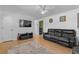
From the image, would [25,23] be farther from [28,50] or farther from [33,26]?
[28,50]

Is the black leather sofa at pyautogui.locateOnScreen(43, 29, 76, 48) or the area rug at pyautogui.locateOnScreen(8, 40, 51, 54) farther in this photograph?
the black leather sofa at pyautogui.locateOnScreen(43, 29, 76, 48)

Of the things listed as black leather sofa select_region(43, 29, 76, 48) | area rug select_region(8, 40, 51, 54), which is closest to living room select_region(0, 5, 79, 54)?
black leather sofa select_region(43, 29, 76, 48)

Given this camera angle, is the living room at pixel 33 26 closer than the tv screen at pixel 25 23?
Yes

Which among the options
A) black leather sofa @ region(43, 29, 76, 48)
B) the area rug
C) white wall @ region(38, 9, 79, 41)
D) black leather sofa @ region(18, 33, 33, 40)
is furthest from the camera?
black leather sofa @ region(18, 33, 33, 40)

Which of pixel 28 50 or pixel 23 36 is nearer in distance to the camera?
pixel 28 50

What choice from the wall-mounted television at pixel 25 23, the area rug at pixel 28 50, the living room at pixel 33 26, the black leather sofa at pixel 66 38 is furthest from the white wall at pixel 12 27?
the black leather sofa at pixel 66 38

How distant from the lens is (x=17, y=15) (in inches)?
233

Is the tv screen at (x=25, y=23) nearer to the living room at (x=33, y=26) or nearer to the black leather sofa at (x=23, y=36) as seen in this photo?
the living room at (x=33, y=26)

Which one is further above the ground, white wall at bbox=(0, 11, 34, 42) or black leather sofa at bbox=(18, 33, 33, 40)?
white wall at bbox=(0, 11, 34, 42)

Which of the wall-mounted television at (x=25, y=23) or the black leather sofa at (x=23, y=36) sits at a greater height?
the wall-mounted television at (x=25, y=23)

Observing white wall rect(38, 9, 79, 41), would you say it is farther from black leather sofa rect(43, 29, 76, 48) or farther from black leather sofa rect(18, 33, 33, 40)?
black leather sofa rect(18, 33, 33, 40)

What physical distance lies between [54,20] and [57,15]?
1.85 feet

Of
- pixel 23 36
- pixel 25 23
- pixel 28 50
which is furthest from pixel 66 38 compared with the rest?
pixel 23 36

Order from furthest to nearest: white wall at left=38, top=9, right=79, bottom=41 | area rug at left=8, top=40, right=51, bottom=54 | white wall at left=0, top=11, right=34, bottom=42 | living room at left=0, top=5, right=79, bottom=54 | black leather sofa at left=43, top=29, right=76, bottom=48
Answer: white wall at left=38, top=9, right=79, bottom=41 → white wall at left=0, top=11, right=34, bottom=42 → living room at left=0, top=5, right=79, bottom=54 → black leather sofa at left=43, top=29, right=76, bottom=48 → area rug at left=8, top=40, right=51, bottom=54
